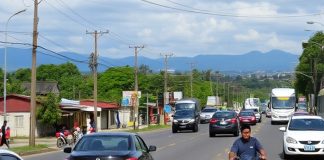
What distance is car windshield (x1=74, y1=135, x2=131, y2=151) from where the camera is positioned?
1349cm

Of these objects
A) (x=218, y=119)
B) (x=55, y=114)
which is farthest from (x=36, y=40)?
(x=55, y=114)

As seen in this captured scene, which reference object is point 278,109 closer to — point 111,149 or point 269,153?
point 269,153

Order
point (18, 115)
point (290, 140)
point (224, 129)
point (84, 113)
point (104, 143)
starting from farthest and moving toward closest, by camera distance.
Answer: point (84, 113) → point (18, 115) → point (224, 129) → point (290, 140) → point (104, 143)

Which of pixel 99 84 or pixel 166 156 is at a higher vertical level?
pixel 99 84

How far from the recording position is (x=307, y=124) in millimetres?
23578

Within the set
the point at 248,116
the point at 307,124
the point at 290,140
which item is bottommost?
the point at 290,140

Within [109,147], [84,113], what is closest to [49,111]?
[84,113]

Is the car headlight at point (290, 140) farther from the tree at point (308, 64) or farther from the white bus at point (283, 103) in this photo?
the tree at point (308, 64)

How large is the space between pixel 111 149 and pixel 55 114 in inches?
1666

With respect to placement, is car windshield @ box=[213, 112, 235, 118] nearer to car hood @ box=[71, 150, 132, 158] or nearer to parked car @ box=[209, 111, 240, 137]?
parked car @ box=[209, 111, 240, 137]

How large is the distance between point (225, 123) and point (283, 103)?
75.2 feet

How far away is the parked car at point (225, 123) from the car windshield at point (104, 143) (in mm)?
27337

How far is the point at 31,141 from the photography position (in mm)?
35969

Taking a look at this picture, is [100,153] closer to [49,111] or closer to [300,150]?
[300,150]
